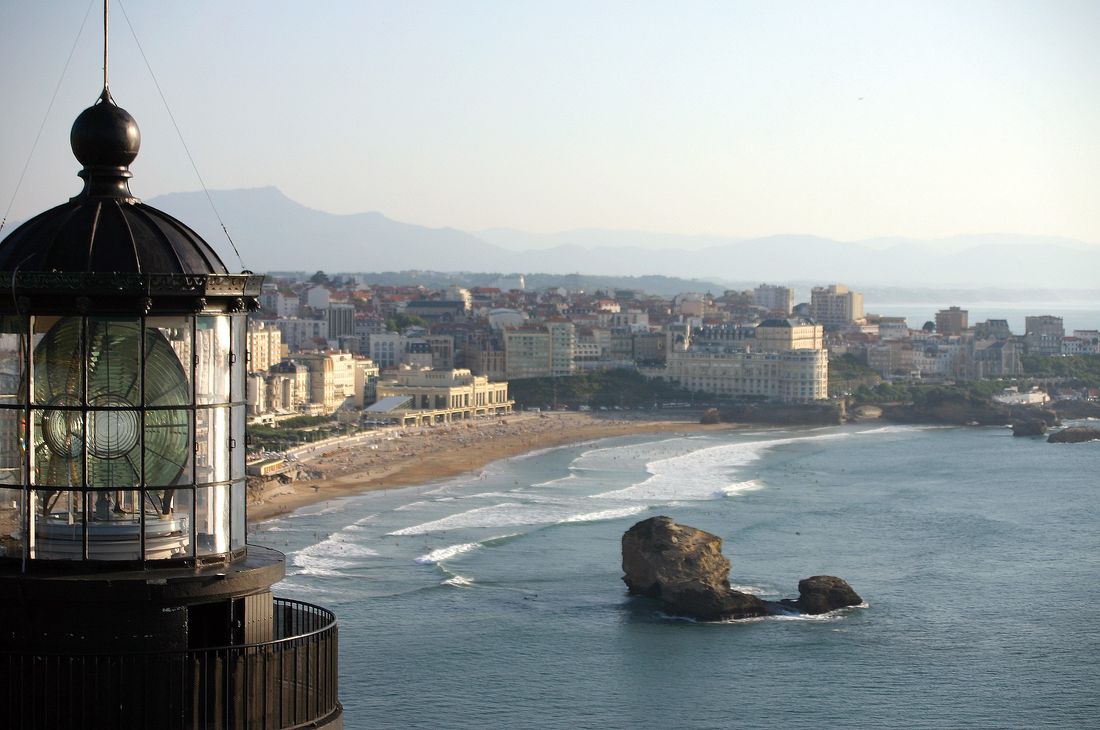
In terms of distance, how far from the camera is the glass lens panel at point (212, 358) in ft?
11.5

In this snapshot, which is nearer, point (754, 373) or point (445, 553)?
point (445, 553)

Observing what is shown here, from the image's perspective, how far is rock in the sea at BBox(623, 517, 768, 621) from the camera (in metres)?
26.5

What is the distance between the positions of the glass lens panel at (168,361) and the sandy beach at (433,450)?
33.3 meters

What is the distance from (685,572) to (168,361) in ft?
79.1

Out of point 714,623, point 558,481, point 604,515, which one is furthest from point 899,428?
point 714,623

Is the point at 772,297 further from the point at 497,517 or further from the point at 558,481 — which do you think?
the point at 497,517

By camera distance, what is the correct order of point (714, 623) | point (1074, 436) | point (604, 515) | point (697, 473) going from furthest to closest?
1. point (1074, 436)
2. point (697, 473)
3. point (604, 515)
4. point (714, 623)

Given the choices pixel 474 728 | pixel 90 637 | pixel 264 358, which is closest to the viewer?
pixel 90 637

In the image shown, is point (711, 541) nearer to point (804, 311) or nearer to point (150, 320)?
point (150, 320)

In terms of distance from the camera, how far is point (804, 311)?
480 feet

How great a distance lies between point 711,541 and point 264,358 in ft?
170

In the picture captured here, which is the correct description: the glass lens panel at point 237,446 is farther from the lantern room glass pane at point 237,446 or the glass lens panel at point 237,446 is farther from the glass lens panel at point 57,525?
the glass lens panel at point 57,525

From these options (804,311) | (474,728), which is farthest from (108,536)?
(804,311)

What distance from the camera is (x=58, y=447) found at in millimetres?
3381
